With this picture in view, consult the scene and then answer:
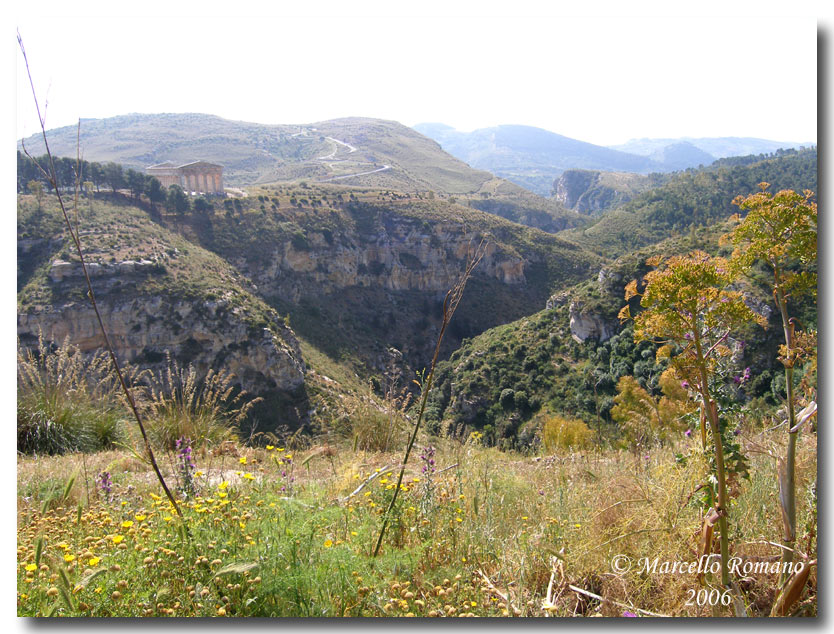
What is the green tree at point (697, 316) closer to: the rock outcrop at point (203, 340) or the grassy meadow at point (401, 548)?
the grassy meadow at point (401, 548)

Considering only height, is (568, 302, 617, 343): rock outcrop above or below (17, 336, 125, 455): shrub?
below

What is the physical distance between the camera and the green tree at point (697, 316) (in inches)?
78.2

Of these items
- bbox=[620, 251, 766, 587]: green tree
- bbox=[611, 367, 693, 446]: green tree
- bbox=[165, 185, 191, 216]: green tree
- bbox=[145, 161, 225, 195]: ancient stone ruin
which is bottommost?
bbox=[611, 367, 693, 446]: green tree

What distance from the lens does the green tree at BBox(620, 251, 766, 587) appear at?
199 centimetres

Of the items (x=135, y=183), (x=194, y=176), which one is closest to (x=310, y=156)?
(x=194, y=176)

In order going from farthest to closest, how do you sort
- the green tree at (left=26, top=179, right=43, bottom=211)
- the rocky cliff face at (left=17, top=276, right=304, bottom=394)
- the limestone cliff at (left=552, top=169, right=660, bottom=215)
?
the limestone cliff at (left=552, top=169, right=660, bottom=215)
the rocky cliff face at (left=17, top=276, right=304, bottom=394)
the green tree at (left=26, top=179, right=43, bottom=211)

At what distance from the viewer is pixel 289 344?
2578 centimetres

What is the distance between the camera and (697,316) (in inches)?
81.4

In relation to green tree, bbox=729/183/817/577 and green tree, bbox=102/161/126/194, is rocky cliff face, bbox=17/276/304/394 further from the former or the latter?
green tree, bbox=729/183/817/577

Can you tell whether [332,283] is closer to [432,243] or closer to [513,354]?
[432,243]

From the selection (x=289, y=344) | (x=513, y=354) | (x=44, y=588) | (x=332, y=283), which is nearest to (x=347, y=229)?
(x=332, y=283)

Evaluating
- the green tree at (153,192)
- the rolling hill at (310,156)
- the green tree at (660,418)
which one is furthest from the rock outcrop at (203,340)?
the rolling hill at (310,156)

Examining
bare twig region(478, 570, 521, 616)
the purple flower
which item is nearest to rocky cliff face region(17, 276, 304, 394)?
the purple flower

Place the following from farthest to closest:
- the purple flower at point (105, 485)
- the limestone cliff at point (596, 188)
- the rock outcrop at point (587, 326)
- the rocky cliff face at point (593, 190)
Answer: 1. the rocky cliff face at point (593, 190)
2. the limestone cliff at point (596, 188)
3. the rock outcrop at point (587, 326)
4. the purple flower at point (105, 485)
